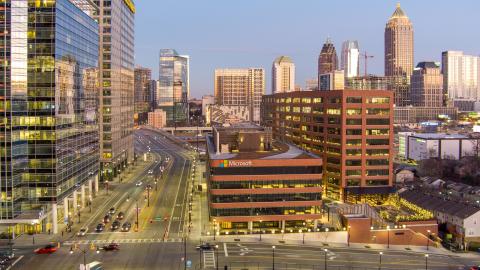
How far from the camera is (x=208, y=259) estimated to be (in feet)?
279

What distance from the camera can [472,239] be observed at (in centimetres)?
11819

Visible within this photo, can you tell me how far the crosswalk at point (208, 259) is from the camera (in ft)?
269

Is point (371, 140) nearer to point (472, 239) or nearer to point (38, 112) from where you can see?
point (472, 239)

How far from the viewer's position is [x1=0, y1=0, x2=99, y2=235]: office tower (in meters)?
96.1

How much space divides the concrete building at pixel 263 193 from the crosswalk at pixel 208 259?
1386 centimetres

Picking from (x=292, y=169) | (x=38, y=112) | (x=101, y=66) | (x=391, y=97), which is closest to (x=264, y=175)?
(x=292, y=169)

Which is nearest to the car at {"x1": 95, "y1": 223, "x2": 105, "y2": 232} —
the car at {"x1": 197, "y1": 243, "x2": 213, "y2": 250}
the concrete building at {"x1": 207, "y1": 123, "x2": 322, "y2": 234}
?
the concrete building at {"x1": 207, "y1": 123, "x2": 322, "y2": 234}

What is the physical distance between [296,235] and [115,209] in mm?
45754

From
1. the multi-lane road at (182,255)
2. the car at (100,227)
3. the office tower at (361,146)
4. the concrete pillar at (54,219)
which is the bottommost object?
the multi-lane road at (182,255)

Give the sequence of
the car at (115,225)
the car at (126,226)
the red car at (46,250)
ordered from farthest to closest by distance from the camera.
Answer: the car at (115,225) → the car at (126,226) → the red car at (46,250)

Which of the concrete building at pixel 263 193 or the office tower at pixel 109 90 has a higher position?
the office tower at pixel 109 90

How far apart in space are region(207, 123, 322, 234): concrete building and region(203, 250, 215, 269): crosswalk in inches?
546

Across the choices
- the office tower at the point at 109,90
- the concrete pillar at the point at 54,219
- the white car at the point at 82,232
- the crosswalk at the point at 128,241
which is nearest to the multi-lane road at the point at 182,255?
the crosswalk at the point at 128,241

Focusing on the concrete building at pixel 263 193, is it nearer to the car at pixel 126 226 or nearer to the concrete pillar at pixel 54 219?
the car at pixel 126 226
